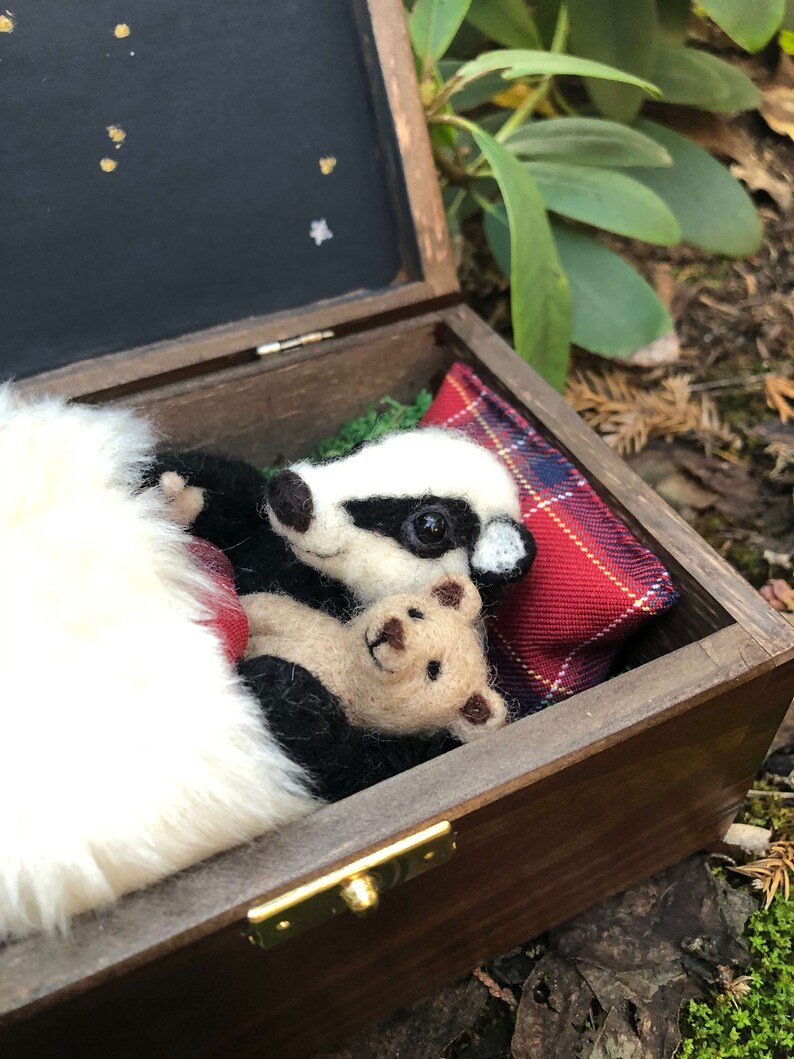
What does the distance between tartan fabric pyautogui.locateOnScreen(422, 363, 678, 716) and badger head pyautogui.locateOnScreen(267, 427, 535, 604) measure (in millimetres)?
54

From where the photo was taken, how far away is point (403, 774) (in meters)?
0.48

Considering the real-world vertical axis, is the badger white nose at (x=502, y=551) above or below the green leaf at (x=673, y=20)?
below

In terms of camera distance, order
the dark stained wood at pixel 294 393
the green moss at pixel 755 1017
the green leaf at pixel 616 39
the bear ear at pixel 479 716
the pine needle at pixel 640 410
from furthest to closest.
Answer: the pine needle at pixel 640 410 → the green leaf at pixel 616 39 → the dark stained wood at pixel 294 393 → the green moss at pixel 755 1017 → the bear ear at pixel 479 716

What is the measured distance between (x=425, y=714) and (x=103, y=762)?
18 cm

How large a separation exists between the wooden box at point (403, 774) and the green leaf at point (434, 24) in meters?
0.07

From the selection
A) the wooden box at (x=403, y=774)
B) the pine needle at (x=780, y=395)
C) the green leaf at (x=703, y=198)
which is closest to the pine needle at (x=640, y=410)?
the pine needle at (x=780, y=395)

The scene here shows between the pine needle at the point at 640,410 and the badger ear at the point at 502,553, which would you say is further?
the pine needle at the point at 640,410

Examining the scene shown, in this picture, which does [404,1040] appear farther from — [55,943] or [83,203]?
[83,203]

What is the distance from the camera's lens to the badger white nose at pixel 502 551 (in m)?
0.57

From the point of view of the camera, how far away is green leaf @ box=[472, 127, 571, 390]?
0.75m

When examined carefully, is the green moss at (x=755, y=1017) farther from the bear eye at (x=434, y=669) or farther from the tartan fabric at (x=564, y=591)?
the bear eye at (x=434, y=669)

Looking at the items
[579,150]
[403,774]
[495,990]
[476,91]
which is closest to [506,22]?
[476,91]

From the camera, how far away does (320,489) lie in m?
0.58

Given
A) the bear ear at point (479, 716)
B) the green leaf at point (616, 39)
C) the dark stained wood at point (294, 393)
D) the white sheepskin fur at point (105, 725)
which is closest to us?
the white sheepskin fur at point (105, 725)
